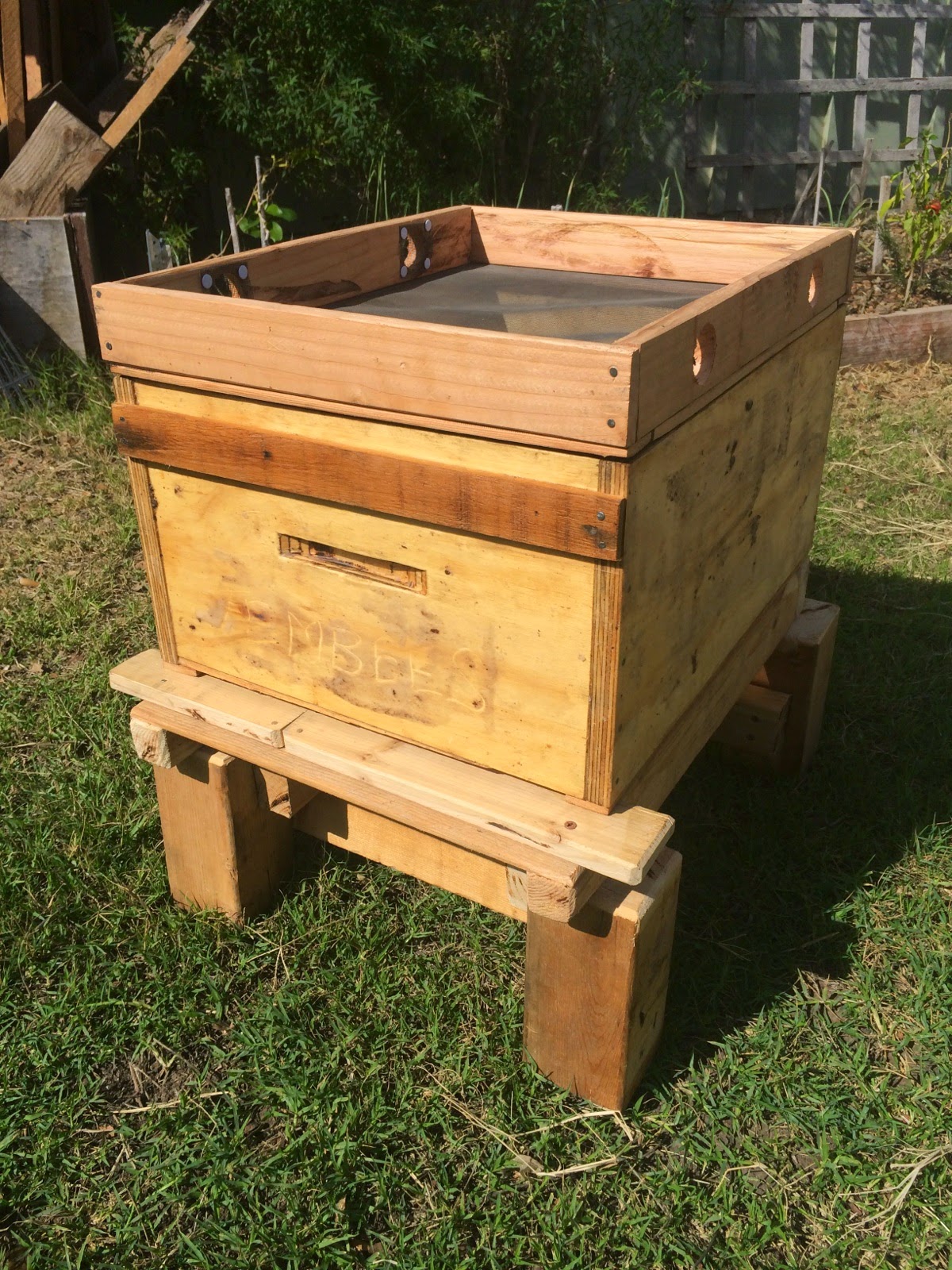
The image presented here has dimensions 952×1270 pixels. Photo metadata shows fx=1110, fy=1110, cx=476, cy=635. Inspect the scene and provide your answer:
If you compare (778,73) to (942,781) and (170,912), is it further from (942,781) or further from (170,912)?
(170,912)

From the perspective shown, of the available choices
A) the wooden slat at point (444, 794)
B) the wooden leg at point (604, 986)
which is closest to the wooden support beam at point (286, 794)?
the wooden slat at point (444, 794)

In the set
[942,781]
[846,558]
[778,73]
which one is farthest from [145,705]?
[778,73]

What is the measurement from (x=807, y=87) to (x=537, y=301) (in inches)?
278

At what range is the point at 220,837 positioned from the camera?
7.84 feet

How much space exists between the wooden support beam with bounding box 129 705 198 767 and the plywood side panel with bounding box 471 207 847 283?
1.54 metres

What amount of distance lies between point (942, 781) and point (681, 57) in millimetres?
6632

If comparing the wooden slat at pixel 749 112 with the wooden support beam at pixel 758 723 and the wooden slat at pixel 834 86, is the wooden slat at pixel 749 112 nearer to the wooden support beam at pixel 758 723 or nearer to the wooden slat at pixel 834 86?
the wooden slat at pixel 834 86

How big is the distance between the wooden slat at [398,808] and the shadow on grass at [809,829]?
609 mm

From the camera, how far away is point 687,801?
2955mm

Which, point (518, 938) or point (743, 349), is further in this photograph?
point (518, 938)

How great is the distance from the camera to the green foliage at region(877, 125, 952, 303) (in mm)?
6324

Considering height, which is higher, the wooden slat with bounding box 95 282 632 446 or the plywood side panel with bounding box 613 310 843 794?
the wooden slat with bounding box 95 282 632 446

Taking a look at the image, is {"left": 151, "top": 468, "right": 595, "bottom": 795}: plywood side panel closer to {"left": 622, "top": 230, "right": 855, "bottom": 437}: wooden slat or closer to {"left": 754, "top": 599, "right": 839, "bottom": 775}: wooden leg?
{"left": 622, "top": 230, "right": 855, "bottom": 437}: wooden slat

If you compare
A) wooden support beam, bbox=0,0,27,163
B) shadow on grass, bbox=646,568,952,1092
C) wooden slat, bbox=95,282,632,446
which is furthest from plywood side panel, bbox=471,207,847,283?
wooden support beam, bbox=0,0,27,163
